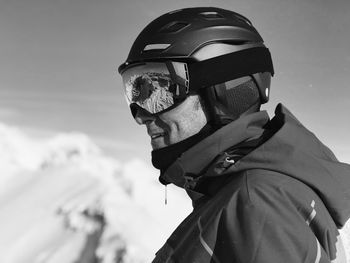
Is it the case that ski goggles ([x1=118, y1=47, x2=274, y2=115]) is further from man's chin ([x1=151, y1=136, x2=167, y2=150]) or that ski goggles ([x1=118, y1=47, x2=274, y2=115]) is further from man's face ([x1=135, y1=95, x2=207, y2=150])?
man's chin ([x1=151, y1=136, x2=167, y2=150])

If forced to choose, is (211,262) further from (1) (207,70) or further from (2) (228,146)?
(1) (207,70)

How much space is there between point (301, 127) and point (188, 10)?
4.74 feet

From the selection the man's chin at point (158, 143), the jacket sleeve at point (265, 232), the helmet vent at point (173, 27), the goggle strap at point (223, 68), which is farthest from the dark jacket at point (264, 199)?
the helmet vent at point (173, 27)

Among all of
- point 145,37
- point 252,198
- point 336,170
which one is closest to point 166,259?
point 252,198

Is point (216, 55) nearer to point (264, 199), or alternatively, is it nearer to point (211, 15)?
point (211, 15)

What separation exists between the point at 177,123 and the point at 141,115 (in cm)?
40

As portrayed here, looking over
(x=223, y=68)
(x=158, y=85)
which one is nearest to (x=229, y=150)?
(x=223, y=68)

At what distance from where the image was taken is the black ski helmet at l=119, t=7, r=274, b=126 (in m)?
2.98

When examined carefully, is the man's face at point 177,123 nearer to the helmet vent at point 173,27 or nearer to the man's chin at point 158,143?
the man's chin at point 158,143

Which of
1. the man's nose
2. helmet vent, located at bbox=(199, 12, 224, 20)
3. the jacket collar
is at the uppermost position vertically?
helmet vent, located at bbox=(199, 12, 224, 20)

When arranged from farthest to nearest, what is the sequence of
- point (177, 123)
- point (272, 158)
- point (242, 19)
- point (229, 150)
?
point (242, 19) < point (177, 123) < point (229, 150) < point (272, 158)

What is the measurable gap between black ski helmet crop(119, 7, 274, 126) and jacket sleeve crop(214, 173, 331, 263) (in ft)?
3.03

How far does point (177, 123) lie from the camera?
2.94 m

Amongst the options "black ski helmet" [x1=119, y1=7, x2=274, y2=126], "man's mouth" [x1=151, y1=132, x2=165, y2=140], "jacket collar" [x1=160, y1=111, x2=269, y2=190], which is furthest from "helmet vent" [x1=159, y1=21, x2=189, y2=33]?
"jacket collar" [x1=160, y1=111, x2=269, y2=190]
